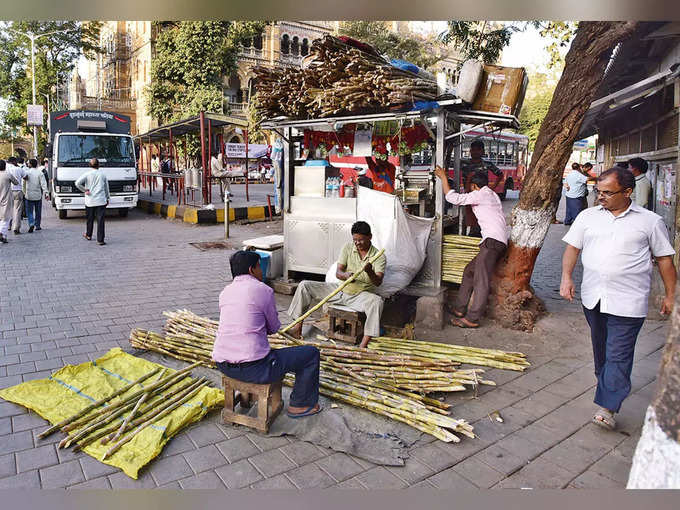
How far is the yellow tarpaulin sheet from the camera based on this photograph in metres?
3.15

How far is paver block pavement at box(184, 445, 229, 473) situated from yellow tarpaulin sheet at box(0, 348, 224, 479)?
203 mm

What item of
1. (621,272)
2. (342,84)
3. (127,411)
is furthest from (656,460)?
(342,84)

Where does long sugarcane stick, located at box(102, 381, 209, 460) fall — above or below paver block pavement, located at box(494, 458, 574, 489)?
above

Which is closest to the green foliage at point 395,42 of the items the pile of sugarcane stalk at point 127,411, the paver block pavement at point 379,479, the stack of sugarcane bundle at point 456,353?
the stack of sugarcane bundle at point 456,353

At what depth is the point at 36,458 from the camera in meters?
3.14

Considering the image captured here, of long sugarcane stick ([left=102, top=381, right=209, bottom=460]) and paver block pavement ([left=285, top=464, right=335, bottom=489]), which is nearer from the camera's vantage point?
paver block pavement ([left=285, top=464, right=335, bottom=489])

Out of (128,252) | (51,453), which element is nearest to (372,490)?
(51,453)

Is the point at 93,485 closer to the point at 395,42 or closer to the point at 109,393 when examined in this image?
the point at 109,393

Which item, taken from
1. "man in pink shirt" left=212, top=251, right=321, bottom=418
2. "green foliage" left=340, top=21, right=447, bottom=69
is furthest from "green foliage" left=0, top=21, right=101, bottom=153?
"man in pink shirt" left=212, top=251, right=321, bottom=418

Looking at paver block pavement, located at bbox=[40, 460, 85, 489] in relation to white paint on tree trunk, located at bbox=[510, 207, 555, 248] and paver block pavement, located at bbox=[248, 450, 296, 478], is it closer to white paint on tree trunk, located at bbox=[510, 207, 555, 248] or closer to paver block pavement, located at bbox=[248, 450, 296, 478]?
paver block pavement, located at bbox=[248, 450, 296, 478]

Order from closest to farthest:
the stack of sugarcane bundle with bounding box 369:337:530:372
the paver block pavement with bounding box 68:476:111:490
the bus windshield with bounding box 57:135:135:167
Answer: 1. the paver block pavement with bounding box 68:476:111:490
2. the stack of sugarcane bundle with bounding box 369:337:530:372
3. the bus windshield with bounding box 57:135:135:167

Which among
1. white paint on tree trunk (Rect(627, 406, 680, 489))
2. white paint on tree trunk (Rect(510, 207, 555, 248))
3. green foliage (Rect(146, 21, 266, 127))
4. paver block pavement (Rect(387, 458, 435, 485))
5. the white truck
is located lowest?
paver block pavement (Rect(387, 458, 435, 485))

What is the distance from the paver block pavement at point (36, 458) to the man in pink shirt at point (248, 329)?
3.59 ft

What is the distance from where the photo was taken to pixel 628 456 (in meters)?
3.26
